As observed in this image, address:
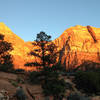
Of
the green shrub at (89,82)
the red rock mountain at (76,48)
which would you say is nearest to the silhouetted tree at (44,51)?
the green shrub at (89,82)

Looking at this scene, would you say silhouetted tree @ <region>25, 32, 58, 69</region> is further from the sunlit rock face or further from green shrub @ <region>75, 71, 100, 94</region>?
the sunlit rock face

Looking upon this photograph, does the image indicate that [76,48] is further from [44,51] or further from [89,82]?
[44,51]

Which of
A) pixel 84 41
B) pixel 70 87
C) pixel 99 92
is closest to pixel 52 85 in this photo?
pixel 70 87

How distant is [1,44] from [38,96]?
14.0m

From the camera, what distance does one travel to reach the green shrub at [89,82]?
22.3 meters

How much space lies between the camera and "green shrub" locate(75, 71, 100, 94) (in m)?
22.3

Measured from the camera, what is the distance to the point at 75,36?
322ft

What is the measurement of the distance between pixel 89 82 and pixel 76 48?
238 feet

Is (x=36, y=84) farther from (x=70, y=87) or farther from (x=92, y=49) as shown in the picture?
(x=92, y=49)

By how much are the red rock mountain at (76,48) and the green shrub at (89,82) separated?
2452 inches

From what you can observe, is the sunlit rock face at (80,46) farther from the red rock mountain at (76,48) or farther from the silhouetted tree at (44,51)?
the silhouetted tree at (44,51)

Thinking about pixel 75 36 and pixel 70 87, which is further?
pixel 75 36

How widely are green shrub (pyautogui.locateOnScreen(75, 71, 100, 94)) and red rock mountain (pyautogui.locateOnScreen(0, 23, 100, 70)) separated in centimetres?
6229

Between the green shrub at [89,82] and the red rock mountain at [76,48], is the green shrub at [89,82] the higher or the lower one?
the lower one
